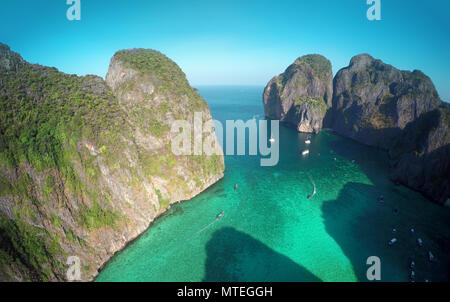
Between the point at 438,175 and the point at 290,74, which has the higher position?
the point at 290,74

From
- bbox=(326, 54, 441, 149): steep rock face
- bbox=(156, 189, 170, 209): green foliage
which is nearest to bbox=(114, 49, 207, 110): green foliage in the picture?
bbox=(156, 189, 170, 209): green foliage

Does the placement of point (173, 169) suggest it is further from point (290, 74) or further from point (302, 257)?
point (290, 74)

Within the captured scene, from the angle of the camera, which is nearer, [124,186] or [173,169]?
[124,186]

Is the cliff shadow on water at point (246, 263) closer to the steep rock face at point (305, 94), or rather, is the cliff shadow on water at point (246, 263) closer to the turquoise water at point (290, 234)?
the turquoise water at point (290, 234)

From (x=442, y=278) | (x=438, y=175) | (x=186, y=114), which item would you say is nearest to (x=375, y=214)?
(x=442, y=278)

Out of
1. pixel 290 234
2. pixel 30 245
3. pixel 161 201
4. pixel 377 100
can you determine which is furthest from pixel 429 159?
pixel 30 245

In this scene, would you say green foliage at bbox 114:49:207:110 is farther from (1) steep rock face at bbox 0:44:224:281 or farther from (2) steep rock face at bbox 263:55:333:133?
(2) steep rock face at bbox 263:55:333:133
